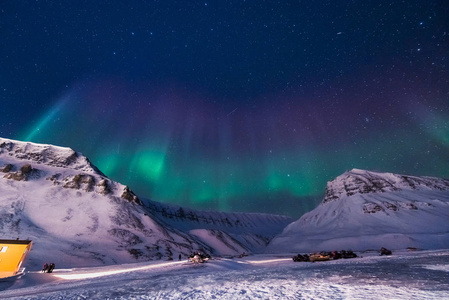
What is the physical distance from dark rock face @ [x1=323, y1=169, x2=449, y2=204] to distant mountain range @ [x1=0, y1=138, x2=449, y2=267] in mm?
1524

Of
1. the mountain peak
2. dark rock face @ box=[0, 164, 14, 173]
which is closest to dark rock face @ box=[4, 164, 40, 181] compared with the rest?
dark rock face @ box=[0, 164, 14, 173]

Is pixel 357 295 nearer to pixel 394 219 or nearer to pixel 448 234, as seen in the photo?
pixel 448 234

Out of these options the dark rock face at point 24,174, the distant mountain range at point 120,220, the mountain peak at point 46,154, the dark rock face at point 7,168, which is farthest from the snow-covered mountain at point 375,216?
the dark rock face at point 7,168

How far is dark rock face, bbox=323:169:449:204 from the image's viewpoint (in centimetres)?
16075

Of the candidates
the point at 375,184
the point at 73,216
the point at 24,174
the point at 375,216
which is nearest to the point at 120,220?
the point at 73,216

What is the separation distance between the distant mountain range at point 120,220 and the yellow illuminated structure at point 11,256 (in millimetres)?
19207

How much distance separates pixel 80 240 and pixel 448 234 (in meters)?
118

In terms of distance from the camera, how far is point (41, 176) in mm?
100000

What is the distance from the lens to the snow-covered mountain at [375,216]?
98000 millimetres

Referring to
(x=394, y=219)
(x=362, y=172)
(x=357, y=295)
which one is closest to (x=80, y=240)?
(x=357, y=295)

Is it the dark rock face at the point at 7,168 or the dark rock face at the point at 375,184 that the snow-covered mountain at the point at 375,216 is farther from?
the dark rock face at the point at 7,168

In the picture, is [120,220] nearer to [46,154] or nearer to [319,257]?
[46,154]

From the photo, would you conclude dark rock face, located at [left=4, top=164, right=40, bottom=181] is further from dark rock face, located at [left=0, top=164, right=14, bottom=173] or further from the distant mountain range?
dark rock face, located at [left=0, top=164, right=14, bottom=173]

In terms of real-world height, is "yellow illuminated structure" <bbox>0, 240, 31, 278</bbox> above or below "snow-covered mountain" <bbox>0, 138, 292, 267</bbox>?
below
